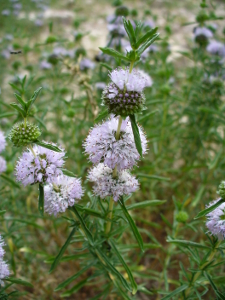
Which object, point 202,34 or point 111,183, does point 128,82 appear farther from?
point 202,34

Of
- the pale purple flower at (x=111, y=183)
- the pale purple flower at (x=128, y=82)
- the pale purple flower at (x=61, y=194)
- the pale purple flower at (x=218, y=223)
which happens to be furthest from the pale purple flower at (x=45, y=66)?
the pale purple flower at (x=218, y=223)

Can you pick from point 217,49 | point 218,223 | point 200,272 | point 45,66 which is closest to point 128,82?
point 218,223

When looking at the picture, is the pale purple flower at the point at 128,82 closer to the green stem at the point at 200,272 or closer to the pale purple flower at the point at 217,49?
the green stem at the point at 200,272

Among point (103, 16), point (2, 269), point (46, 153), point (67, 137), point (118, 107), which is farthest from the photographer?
point (103, 16)

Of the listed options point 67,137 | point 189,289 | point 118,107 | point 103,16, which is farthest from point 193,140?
point 103,16

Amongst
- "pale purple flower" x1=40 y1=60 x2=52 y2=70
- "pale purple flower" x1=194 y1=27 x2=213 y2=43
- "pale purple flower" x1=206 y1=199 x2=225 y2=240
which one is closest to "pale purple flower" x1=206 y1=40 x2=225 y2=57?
"pale purple flower" x1=194 y1=27 x2=213 y2=43

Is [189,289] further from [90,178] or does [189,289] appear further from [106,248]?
[90,178]

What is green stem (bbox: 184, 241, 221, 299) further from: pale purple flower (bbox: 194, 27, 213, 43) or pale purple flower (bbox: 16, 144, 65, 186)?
pale purple flower (bbox: 194, 27, 213, 43)
